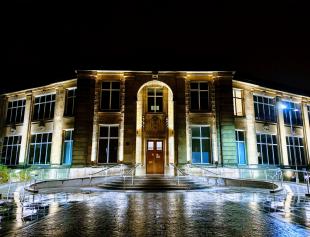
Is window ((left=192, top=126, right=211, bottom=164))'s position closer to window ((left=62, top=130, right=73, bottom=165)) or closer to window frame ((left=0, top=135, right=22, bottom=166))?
window ((left=62, top=130, right=73, bottom=165))

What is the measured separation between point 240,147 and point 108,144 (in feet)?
37.9

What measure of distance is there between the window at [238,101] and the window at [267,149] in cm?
276

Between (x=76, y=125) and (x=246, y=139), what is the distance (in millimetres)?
14897

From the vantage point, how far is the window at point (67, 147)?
21.0 meters

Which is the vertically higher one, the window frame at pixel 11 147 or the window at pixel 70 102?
the window at pixel 70 102

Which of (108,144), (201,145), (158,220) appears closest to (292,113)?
(201,145)

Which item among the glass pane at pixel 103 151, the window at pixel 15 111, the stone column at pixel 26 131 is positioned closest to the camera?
the glass pane at pixel 103 151

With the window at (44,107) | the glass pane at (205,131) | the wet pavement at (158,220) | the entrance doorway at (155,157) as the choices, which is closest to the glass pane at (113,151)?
the entrance doorway at (155,157)

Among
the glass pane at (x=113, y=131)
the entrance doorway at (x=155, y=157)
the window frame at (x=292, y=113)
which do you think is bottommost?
the entrance doorway at (x=155, y=157)

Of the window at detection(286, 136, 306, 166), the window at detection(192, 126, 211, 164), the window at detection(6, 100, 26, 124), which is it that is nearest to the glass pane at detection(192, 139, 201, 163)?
the window at detection(192, 126, 211, 164)

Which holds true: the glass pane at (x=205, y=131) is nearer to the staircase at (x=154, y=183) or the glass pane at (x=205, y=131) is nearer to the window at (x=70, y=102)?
the staircase at (x=154, y=183)

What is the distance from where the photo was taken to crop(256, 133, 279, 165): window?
2249 centimetres

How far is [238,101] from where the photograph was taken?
23047 millimetres

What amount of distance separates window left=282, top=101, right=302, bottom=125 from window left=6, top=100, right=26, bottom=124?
27.1 metres
